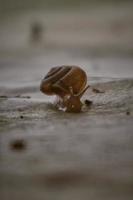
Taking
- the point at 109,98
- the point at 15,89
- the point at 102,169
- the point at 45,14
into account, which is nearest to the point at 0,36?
the point at 45,14

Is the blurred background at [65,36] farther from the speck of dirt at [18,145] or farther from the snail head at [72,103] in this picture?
the speck of dirt at [18,145]

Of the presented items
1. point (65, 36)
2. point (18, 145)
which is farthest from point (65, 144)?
point (65, 36)

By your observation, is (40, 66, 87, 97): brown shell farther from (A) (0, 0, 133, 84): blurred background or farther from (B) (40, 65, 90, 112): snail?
(A) (0, 0, 133, 84): blurred background

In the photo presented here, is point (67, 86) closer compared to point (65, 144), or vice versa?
point (65, 144)

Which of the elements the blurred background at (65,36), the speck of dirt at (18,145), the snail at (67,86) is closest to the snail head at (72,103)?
the snail at (67,86)

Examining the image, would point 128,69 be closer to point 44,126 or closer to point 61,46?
point 44,126

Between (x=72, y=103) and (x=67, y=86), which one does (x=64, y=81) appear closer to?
(x=67, y=86)

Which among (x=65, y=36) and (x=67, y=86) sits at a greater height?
(x=67, y=86)
